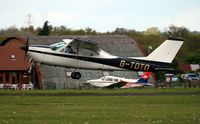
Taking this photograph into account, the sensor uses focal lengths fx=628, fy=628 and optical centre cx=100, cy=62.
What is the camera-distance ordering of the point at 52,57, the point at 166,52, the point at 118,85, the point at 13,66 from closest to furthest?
the point at 52,57 → the point at 166,52 → the point at 118,85 → the point at 13,66

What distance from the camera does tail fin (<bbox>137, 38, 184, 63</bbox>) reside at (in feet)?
187

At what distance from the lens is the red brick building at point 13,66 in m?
82.9

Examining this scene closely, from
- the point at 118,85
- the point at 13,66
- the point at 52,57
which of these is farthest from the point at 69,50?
the point at 13,66

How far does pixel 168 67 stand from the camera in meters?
57.2

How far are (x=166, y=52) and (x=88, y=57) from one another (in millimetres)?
7330

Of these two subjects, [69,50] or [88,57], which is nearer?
[69,50]

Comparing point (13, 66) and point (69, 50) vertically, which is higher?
point (69, 50)

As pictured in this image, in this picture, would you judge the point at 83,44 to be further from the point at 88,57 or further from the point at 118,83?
the point at 118,83

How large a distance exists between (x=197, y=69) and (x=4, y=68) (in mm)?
A: 72951

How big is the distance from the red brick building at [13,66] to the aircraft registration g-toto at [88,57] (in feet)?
88.7

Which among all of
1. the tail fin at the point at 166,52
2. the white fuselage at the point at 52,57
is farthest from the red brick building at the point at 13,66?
the tail fin at the point at 166,52

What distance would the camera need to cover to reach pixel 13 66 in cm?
8394

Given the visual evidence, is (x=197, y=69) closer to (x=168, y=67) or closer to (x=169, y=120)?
(x=168, y=67)

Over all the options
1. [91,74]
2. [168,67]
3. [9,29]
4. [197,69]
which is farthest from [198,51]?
[168,67]
